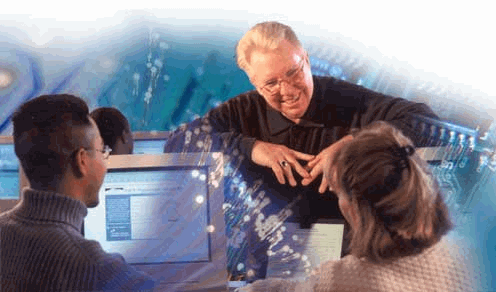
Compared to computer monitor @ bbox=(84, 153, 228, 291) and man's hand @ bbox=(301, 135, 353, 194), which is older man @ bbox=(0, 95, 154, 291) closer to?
computer monitor @ bbox=(84, 153, 228, 291)

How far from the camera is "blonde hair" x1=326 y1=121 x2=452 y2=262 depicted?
1559 millimetres

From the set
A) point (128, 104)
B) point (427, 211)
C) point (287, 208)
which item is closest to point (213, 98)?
point (128, 104)

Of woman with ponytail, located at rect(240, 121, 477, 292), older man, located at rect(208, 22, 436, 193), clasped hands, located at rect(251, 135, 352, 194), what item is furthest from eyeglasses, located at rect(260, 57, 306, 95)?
woman with ponytail, located at rect(240, 121, 477, 292)

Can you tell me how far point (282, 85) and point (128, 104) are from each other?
0.47m

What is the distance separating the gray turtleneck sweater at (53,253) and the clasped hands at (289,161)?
50 centimetres

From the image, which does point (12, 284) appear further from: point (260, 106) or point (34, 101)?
point (260, 106)

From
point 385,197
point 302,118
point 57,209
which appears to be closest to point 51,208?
point 57,209

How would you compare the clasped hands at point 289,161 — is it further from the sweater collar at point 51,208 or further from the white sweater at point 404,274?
the sweater collar at point 51,208

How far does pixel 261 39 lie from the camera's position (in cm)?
187

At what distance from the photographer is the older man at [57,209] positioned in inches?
67.1

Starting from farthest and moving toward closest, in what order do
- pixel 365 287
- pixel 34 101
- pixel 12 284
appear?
pixel 34 101 < pixel 12 284 < pixel 365 287

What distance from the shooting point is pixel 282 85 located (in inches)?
72.7

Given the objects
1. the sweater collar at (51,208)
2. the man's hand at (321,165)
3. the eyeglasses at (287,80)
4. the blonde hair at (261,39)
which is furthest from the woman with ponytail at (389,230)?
the sweater collar at (51,208)

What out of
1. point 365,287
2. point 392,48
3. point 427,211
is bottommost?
point 365,287
